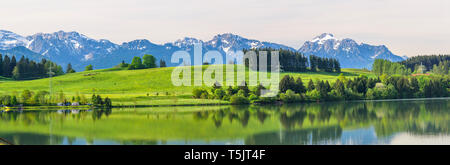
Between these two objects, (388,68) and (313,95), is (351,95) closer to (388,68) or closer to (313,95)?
(313,95)

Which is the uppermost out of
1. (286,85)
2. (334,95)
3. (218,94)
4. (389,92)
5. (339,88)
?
(286,85)

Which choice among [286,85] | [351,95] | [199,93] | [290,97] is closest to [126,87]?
[199,93]

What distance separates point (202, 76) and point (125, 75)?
946 inches

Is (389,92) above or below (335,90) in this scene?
below

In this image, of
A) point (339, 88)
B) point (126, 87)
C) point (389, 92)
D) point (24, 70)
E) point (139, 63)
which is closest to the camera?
point (339, 88)

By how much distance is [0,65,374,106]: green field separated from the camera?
89.2 m

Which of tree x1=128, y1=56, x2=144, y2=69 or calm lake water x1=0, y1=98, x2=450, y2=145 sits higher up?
tree x1=128, y1=56, x2=144, y2=69

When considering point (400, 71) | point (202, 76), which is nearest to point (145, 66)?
point (202, 76)

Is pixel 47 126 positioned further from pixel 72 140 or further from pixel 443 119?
pixel 443 119

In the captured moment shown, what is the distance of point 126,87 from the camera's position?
109 metres

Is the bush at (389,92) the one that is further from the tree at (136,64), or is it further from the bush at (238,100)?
the tree at (136,64)

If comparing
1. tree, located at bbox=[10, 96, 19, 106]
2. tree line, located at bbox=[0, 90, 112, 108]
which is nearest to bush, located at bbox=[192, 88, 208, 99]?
tree line, located at bbox=[0, 90, 112, 108]

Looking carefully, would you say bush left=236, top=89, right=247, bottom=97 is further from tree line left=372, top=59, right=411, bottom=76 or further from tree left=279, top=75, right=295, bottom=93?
tree line left=372, top=59, right=411, bottom=76

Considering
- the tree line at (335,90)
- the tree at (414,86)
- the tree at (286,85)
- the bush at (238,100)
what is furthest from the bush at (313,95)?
the tree at (414,86)
